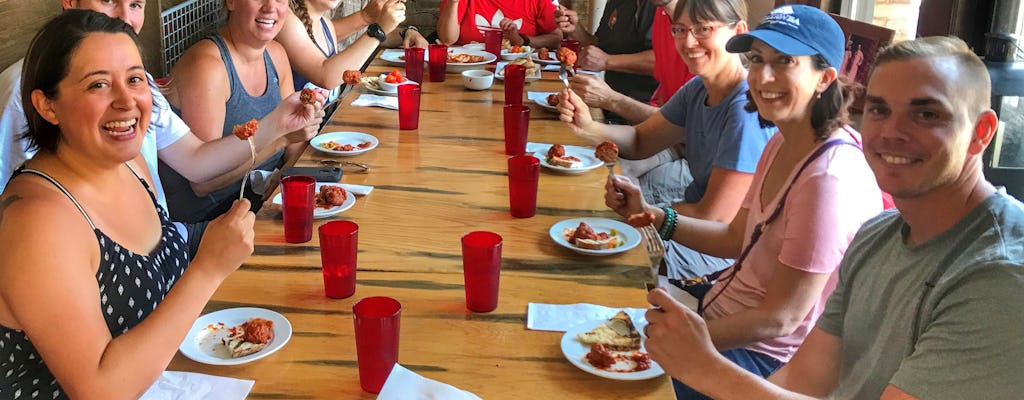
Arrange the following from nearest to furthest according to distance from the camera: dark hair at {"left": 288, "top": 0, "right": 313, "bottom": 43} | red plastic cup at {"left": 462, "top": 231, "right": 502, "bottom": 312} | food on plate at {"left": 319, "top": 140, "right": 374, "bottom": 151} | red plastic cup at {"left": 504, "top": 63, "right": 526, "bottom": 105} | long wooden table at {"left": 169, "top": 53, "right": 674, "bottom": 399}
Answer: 1. long wooden table at {"left": 169, "top": 53, "right": 674, "bottom": 399}
2. red plastic cup at {"left": 462, "top": 231, "right": 502, "bottom": 312}
3. food on plate at {"left": 319, "top": 140, "right": 374, "bottom": 151}
4. red plastic cup at {"left": 504, "top": 63, "right": 526, "bottom": 105}
5. dark hair at {"left": 288, "top": 0, "right": 313, "bottom": 43}

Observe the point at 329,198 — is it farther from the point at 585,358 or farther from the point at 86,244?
the point at 585,358

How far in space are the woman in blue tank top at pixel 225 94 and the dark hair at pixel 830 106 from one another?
1.38 metres

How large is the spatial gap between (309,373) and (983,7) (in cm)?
251

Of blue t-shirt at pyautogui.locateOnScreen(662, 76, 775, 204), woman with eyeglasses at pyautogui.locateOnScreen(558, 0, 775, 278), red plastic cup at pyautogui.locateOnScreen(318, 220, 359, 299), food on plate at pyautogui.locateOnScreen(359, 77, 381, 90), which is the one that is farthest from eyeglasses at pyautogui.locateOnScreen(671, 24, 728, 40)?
red plastic cup at pyautogui.locateOnScreen(318, 220, 359, 299)

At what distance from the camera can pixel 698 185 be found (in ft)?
8.89

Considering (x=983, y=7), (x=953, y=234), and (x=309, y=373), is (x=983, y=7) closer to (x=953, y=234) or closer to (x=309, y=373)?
(x=953, y=234)

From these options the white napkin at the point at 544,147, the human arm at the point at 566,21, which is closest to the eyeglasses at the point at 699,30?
the white napkin at the point at 544,147

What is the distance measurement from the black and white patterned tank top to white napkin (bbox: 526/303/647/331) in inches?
27.5

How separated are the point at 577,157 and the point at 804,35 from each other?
2.68ft

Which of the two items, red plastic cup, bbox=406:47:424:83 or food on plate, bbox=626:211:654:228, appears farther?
red plastic cup, bbox=406:47:424:83

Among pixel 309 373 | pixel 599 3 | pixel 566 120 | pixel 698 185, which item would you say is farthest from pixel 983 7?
pixel 599 3

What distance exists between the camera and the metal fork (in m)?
1.71

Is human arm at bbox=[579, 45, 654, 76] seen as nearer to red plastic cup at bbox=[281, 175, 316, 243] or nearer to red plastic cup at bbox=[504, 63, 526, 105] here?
red plastic cup at bbox=[504, 63, 526, 105]

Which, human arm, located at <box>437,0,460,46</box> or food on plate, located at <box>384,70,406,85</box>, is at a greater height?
human arm, located at <box>437,0,460,46</box>
